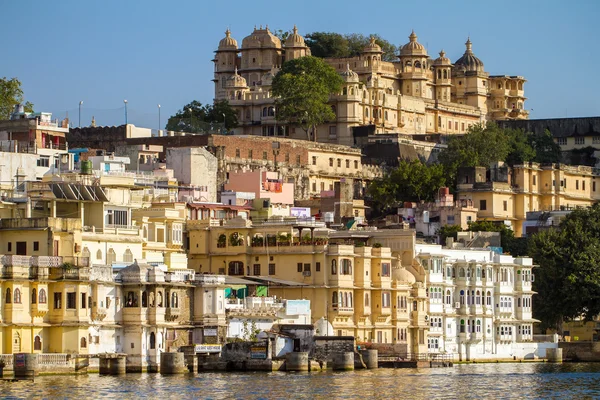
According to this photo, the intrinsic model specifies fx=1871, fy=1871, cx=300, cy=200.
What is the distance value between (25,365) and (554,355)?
129ft

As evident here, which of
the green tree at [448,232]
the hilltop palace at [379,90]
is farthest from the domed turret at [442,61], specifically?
the green tree at [448,232]

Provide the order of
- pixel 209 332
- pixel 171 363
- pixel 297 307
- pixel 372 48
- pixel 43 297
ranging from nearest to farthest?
pixel 43 297, pixel 171 363, pixel 209 332, pixel 297 307, pixel 372 48

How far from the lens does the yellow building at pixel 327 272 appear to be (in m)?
88.6

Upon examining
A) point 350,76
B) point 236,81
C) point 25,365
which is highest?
point 236,81

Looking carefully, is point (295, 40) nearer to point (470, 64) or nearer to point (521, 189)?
point (470, 64)

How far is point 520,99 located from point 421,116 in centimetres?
2215

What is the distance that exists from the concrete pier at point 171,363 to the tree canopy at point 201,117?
65.2 m

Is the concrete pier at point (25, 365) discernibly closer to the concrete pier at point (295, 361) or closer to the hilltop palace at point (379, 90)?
the concrete pier at point (295, 361)

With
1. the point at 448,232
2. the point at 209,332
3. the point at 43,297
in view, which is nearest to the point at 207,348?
the point at 209,332

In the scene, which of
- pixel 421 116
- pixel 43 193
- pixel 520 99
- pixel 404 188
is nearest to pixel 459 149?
pixel 404 188

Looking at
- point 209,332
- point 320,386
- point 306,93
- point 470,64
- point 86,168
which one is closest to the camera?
point 320,386

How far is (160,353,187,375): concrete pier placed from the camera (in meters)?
74.8

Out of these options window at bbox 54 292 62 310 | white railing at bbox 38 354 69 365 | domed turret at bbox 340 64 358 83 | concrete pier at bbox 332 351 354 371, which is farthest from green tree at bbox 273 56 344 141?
white railing at bbox 38 354 69 365

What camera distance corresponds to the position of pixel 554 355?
100625mm
